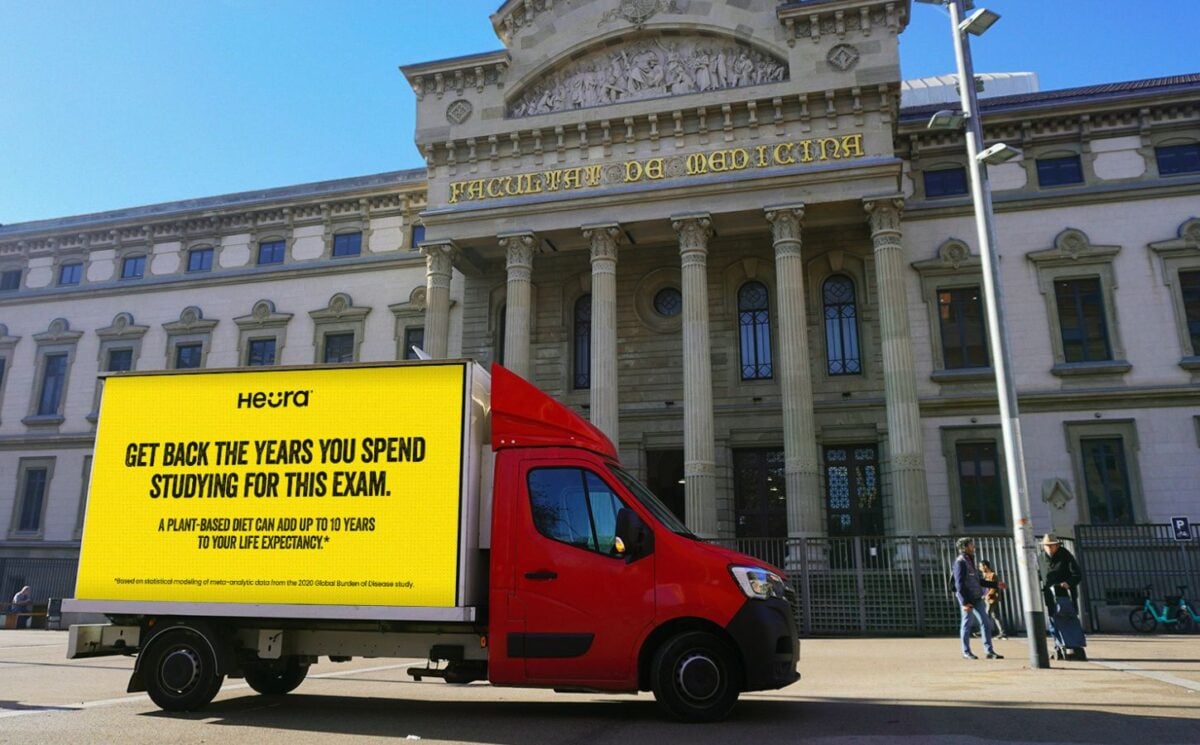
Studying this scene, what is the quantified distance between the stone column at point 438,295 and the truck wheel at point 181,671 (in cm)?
1753

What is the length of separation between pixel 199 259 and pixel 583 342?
699 inches

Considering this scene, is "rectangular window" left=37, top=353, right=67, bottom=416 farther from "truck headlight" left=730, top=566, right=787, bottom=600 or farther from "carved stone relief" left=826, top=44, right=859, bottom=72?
"truck headlight" left=730, top=566, right=787, bottom=600

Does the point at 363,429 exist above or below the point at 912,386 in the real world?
below

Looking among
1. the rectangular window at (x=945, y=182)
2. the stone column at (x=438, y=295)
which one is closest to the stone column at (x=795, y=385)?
the rectangular window at (x=945, y=182)

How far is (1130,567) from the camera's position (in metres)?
18.3

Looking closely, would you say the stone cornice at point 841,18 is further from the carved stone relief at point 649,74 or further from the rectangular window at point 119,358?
the rectangular window at point 119,358

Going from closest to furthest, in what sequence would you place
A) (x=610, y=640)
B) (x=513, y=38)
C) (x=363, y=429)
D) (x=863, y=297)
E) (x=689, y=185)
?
(x=610, y=640) < (x=363, y=429) < (x=689, y=185) < (x=863, y=297) < (x=513, y=38)

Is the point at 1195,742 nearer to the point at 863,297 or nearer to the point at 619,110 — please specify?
the point at 863,297

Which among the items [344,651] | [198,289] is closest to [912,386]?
[344,651]

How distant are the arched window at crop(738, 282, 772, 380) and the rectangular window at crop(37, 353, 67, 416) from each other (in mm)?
28663

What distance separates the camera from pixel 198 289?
33.2 metres

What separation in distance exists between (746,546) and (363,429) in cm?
1523

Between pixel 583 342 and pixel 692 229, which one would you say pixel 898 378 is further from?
pixel 583 342

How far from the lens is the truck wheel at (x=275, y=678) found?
920 centimetres
